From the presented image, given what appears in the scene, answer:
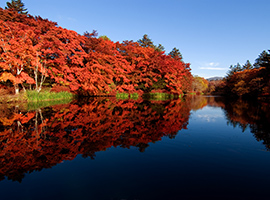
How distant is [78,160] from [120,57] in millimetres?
27668

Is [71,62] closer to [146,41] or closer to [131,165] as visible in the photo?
[131,165]

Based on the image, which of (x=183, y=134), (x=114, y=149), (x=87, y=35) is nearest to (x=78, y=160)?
(x=114, y=149)

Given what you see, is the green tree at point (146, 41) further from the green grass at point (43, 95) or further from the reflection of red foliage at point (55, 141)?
the reflection of red foliage at point (55, 141)

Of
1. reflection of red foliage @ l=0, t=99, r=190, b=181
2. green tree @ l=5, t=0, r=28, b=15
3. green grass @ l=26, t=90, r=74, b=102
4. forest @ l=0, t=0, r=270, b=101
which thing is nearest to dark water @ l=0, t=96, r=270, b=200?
reflection of red foliage @ l=0, t=99, r=190, b=181

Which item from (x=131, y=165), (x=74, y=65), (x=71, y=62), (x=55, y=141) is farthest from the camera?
(x=74, y=65)

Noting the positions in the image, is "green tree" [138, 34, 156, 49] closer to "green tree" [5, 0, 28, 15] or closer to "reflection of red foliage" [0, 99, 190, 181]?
"green tree" [5, 0, 28, 15]

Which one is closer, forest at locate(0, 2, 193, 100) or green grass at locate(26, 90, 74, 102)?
forest at locate(0, 2, 193, 100)

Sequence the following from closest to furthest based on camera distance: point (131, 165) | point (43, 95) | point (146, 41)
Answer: point (131, 165) < point (43, 95) < point (146, 41)

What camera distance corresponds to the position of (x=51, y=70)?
72.6 ft

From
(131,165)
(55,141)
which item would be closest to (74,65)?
(55,141)

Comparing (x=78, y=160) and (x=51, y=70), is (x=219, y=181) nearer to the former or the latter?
(x=78, y=160)

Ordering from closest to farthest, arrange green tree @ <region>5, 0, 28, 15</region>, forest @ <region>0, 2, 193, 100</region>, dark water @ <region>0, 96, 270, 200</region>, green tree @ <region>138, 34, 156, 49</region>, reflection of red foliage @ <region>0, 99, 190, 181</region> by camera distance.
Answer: dark water @ <region>0, 96, 270, 200</region>
reflection of red foliage @ <region>0, 99, 190, 181</region>
forest @ <region>0, 2, 193, 100</region>
green tree @ <region>5, 0, 28, 15</region>
green tree @ <region>138, 34, 156, 49</region>

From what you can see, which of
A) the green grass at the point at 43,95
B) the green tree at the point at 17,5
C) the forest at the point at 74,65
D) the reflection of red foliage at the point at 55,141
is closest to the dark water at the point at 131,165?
the reflection of red foliage at the point at 55,141

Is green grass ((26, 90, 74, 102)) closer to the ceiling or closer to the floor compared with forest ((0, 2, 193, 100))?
closer to the floor
